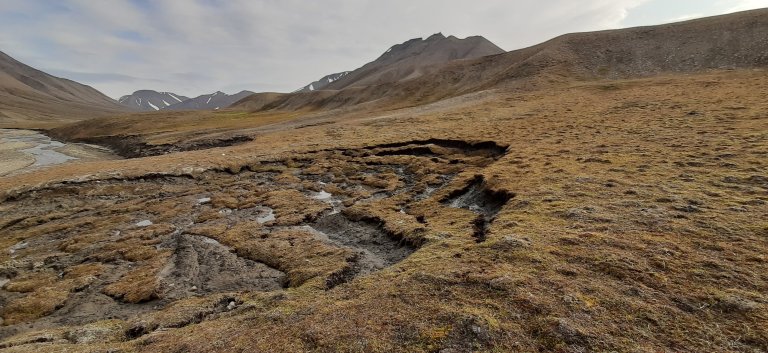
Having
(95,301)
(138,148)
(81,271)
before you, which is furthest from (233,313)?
(138,148)

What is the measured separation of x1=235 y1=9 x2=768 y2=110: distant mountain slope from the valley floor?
139ft

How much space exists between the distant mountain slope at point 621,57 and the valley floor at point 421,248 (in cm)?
4233

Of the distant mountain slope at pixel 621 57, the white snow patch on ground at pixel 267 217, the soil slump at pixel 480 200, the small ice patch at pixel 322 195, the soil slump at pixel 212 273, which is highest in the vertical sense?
the distant mountain slope at pixel 621 57

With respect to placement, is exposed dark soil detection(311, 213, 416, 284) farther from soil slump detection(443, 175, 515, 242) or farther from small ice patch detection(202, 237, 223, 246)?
small ice patch detection(202, 237, 223, 246)

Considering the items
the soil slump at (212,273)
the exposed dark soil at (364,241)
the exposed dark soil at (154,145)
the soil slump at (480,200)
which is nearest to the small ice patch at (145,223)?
the soil slump at (212,273)

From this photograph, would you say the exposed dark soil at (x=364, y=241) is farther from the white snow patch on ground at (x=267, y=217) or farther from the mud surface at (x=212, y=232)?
the white snow patch on ground at (x=267, y=217)

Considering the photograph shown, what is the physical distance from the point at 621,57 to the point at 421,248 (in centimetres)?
9308

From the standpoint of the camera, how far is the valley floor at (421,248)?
401 inches

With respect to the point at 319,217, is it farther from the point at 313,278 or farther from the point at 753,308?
the point at 753,308

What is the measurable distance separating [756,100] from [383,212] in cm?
4271

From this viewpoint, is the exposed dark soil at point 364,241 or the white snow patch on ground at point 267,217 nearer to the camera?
the exposed dark soil at point 364,241

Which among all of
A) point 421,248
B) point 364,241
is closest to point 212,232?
point 364,241

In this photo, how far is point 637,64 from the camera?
273 ft

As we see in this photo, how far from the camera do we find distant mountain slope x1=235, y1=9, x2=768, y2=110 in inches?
2916
